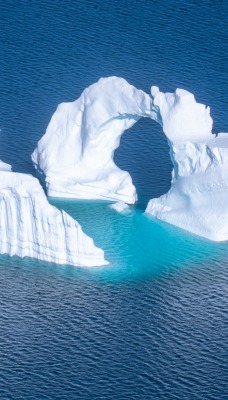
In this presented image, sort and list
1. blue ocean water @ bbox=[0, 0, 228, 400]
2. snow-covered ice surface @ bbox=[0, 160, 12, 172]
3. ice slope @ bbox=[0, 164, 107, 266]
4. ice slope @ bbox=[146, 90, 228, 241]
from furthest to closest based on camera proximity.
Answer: snow-covered ice surface @ bbox=[0, 160, 12, 172]
ice slope @ bbox=[146, 90, 228, 241]
ice slope @ bbox=[0, 164, 107, 266]
blue ocean water @ bbox=[0, 0, 228, 400]

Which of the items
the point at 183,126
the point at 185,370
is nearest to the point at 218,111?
the point at 183,126

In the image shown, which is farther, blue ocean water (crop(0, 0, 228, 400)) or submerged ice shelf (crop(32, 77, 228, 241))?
submerged ice shelf (crop(32, 77, 228, 241))

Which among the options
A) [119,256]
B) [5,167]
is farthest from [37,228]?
[5,167]

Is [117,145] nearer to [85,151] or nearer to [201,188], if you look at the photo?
[85,151]

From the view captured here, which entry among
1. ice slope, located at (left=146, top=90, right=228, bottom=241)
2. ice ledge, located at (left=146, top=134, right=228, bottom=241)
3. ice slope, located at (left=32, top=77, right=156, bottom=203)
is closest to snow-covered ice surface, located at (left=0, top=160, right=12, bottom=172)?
ice slope, located at (left=32, top=77, right=156, bottom=203)

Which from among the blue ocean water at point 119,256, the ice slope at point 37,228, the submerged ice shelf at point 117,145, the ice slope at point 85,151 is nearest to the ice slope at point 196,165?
the submerged ice shelf at point 117,145

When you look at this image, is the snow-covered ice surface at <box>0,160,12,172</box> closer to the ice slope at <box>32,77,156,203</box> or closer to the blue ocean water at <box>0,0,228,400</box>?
the ice slope at <box>32,77,156,203</box>
